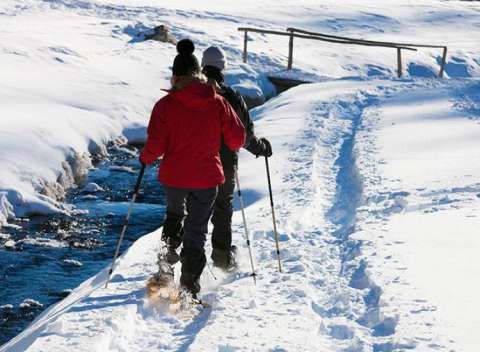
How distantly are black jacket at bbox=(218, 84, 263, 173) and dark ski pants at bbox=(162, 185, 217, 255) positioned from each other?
626mm

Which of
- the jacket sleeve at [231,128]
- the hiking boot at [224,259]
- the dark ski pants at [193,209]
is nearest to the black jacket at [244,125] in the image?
the jacket sleeve at [231,128]

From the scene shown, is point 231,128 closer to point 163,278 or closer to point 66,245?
point 163,278

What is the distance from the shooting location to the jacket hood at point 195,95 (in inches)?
201

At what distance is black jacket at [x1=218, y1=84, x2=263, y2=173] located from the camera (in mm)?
5895

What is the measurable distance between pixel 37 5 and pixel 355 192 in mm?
29103

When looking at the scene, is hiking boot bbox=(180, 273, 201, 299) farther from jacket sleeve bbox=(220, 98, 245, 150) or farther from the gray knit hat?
the gray knit hat

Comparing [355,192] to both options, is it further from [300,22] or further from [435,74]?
[300,22]

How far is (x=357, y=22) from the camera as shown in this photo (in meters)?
41.5

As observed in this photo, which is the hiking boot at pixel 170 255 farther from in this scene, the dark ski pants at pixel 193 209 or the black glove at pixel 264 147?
the black glove at pixel 264 147

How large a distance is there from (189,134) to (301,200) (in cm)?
360

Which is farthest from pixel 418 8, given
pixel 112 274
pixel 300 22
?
pixel 112 274

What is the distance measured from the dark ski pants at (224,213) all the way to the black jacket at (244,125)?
0.07 m

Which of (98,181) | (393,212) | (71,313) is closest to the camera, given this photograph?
(71,313)

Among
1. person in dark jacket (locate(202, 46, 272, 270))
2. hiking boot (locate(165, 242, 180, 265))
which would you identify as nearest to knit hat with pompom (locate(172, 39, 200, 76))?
person in dark jacket (locate(202, 46, 272, 270))
